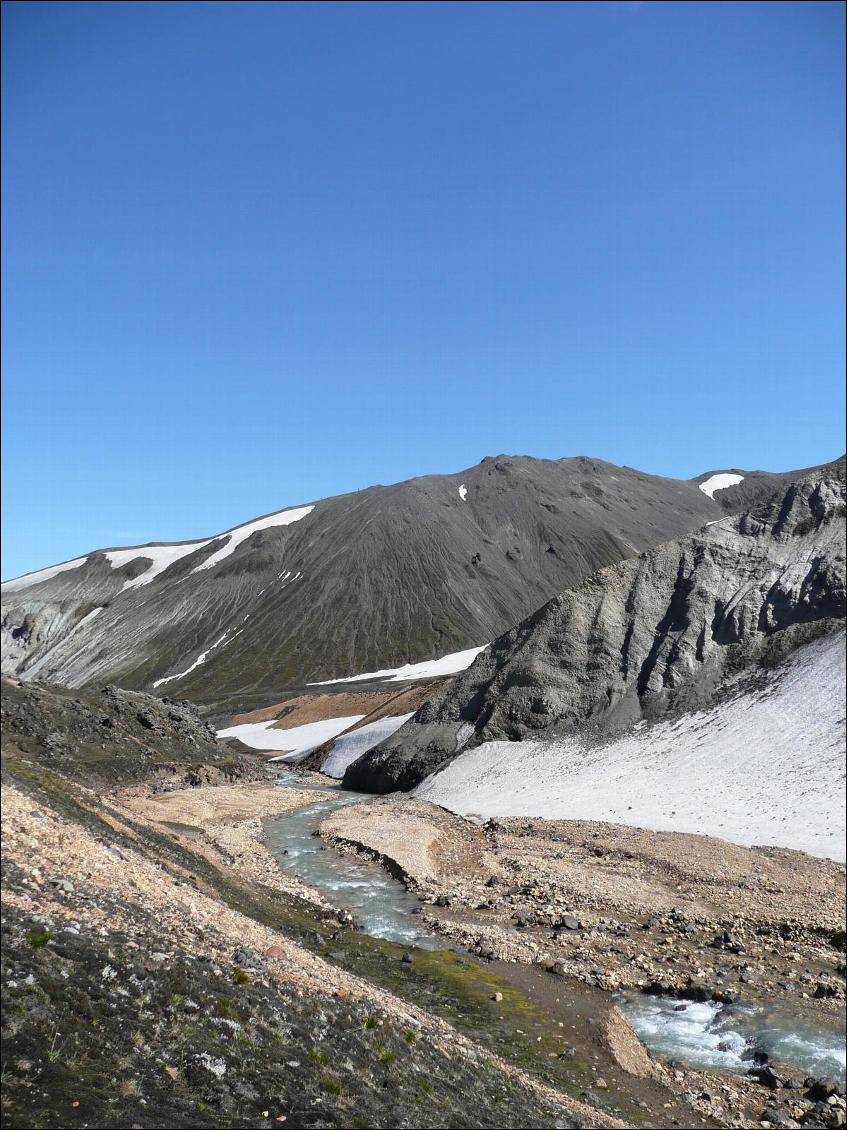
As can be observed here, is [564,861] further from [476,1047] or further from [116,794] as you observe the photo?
[116,794]

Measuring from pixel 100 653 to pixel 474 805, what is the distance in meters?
158

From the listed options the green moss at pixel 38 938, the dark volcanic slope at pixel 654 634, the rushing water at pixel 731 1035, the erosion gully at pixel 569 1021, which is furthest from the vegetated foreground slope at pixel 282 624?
the green moss at pixel 38 938

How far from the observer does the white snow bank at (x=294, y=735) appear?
81812 mm

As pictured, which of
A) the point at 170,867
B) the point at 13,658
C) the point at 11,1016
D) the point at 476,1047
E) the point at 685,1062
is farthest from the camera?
the point at 13,658

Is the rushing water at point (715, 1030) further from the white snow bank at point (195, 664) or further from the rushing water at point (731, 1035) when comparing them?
the white snow bank at point (195, 664)

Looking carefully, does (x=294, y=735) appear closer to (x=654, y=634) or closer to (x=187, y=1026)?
(x=654, y=634)

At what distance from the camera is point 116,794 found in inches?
1753

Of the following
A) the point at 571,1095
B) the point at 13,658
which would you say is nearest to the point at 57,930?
the point at 571,1095

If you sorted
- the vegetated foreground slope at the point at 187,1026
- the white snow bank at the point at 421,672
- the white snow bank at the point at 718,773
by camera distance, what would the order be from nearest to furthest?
the vegetated foreground slope at the point at 187,1026, the white snow bank at the point at 718,773, the white snow bank at the point at 421,672

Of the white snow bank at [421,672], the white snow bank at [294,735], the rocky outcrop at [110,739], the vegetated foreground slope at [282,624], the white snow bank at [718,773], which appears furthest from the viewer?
the vegetated foreground slope at [282,624]

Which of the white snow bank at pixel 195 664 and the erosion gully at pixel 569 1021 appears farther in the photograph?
the white snow bank at pixel 195 664

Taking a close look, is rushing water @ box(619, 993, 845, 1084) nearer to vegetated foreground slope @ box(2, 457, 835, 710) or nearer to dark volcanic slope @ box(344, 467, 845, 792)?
dark volcanic slope @ box(344, 467, 845, 792)

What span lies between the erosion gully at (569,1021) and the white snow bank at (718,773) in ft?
44.8

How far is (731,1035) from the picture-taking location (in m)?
15.8
